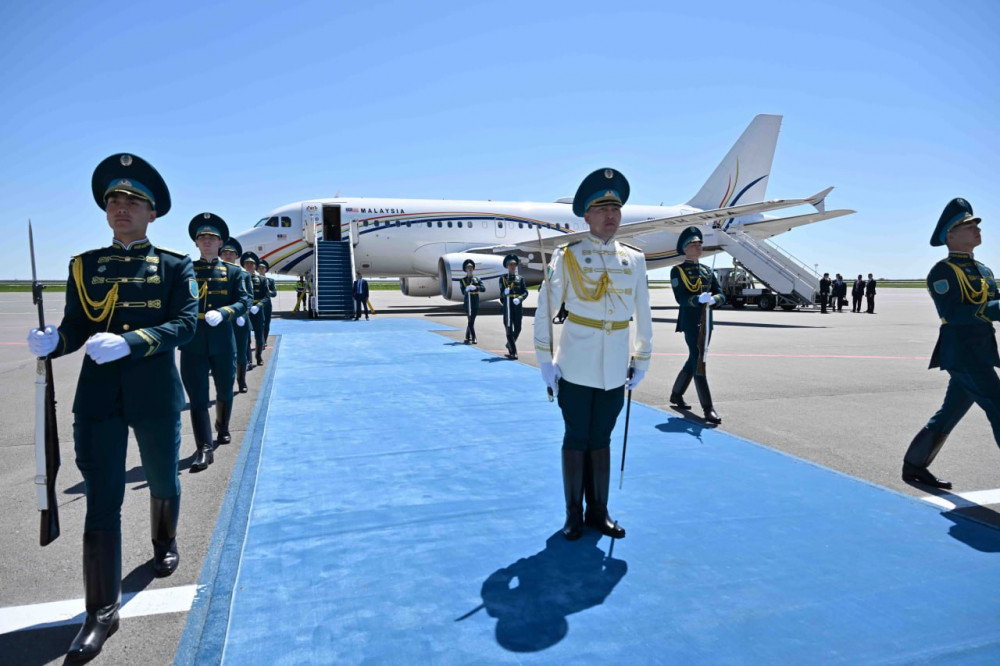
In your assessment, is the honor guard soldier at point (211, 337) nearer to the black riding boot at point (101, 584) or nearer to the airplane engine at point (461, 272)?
the black riding boot at point (101, 584)

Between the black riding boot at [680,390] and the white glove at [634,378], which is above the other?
the white glove at [634,378]

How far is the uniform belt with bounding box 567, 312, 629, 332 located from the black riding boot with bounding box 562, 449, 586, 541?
2.51ft

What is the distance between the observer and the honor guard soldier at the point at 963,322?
169 inches

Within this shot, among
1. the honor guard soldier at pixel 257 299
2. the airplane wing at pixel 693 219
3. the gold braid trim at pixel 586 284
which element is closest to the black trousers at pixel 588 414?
the gold braid trim at pixel 586 284

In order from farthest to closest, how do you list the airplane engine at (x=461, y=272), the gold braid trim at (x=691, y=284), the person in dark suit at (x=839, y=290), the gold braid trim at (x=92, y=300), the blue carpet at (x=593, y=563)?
1. the person in dark suit at (x=839, y=290)
2. the airplane engine at (x=461, y=272)
3. the gold braid trim at (x=691, y=284)
4. the gold braid trim at (x=92, y=300)
5. the blue carpet at (x=593, y=563)

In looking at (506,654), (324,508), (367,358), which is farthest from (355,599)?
(367,358)

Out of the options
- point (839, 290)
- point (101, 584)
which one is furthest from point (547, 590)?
Answer: point (839, 290)

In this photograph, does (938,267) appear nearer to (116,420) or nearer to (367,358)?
(116,420)

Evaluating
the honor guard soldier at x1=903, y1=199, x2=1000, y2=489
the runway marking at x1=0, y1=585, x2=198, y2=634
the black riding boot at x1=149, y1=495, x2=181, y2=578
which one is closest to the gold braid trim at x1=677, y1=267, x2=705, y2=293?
the honor guard soldier at x1=903, y1=199, x2=1000, y2=489

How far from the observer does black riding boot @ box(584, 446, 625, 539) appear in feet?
12.3

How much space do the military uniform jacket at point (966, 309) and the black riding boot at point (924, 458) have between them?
56 centimetres

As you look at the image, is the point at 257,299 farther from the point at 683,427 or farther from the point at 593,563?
the point at 593,563

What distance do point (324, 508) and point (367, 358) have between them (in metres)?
7.03

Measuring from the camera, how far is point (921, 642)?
2602mm
